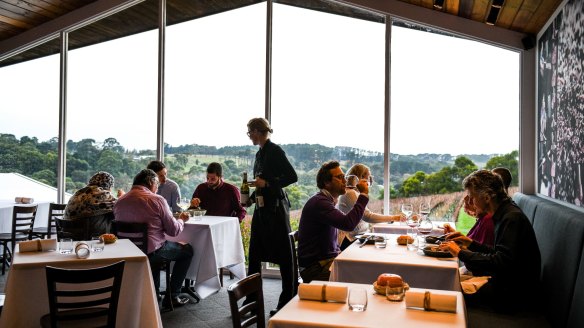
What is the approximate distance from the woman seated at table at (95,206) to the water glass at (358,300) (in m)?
3.19

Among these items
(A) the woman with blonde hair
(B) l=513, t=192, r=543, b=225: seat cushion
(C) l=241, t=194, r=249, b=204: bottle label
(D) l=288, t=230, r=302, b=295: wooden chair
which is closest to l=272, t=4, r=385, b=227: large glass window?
(B) l=513, t=192, r=543, b=225: seat cushion

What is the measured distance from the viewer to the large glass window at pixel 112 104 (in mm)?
6992

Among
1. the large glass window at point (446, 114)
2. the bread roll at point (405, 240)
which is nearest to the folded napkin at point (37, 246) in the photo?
the bread roll at point (405, 240)

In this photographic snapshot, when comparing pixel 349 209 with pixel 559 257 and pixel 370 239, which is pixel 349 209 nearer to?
pixel 370 239

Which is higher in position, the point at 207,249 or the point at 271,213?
the point at 271,213

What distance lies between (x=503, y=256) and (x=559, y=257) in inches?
19.0

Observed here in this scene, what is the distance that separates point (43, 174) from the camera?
7.77 metres

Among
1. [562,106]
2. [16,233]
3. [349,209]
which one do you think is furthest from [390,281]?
[16,233]

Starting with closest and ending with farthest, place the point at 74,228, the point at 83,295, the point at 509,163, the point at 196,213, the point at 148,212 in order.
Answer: the point at 83,295, the point at 148,212, the point at 74,228, the point at 196,213, the point at 509,163

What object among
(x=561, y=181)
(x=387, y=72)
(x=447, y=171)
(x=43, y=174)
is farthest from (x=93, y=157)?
(x=561, y=181)

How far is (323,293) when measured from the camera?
2268 millimetres

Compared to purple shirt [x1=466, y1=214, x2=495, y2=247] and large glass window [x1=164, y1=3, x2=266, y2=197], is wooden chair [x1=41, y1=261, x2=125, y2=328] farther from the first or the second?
large glass window [x1=164, y1=3, x2=266, y2=197]

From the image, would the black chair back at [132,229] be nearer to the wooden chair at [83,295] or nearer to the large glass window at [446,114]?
the wooden chair at [83,295]

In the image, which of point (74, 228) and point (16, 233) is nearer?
point (74, 228)
